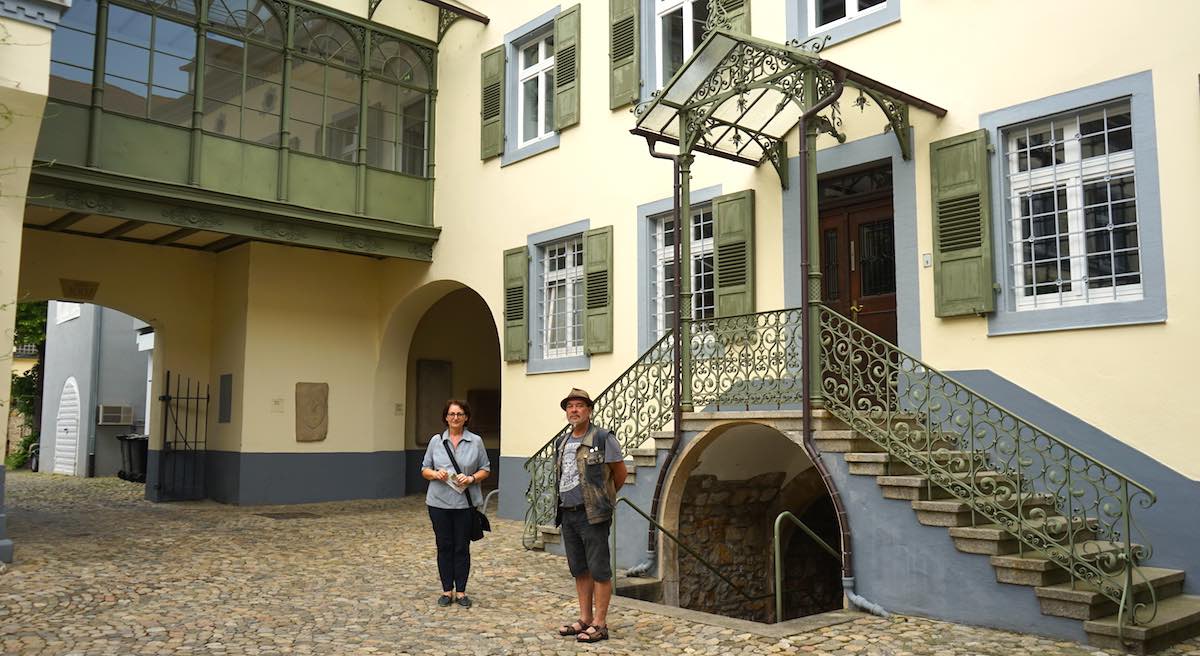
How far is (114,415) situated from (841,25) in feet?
59.1

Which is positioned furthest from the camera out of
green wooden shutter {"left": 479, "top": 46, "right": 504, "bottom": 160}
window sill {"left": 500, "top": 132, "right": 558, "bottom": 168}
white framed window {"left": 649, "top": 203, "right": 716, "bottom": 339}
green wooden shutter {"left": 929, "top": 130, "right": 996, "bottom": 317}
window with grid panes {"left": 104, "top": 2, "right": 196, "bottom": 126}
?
green wooden shutter {"left": 479, "top": 46, "right": 504, "bottom": 160}

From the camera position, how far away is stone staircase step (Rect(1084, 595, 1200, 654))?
5.71m

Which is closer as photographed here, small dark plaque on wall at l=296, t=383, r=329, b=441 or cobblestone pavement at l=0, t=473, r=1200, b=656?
cobblestone pavement at l=0, t=473, r=1200, b=656

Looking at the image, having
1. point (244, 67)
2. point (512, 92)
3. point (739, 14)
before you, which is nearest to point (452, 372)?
point (512, 92)

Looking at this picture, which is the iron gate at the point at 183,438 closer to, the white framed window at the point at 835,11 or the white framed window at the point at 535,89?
the white framed window at the point at 535,89

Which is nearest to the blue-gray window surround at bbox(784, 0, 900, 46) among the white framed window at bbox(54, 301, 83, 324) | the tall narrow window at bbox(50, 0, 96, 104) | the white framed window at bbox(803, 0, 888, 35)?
the white framed window at bbox(803, 0, 888, 35)

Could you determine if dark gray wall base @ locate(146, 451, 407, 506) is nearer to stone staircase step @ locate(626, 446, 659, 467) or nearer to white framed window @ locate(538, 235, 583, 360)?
white framed window @ locate(538, 235, 583, 360)

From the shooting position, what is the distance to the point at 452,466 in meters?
7.01

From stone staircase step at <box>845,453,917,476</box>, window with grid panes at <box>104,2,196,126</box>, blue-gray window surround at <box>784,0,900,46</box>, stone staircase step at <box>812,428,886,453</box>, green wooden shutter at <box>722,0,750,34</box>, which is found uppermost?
window with grid panes at <box>104,2,196,126</box>

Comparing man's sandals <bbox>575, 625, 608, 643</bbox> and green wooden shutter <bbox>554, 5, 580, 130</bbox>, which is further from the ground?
green wooden shutter <bbox>554, 5, 580, 130</bbox>

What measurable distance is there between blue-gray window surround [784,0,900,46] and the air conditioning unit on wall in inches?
684

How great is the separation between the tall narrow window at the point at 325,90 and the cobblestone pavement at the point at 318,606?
5969mm

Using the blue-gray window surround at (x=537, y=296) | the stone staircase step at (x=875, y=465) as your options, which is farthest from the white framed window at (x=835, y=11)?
the stone staircase step at (x=875, y=465)

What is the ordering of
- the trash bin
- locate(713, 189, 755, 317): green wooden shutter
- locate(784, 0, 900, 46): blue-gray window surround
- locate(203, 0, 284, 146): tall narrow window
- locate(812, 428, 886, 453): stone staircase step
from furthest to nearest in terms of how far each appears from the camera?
1. the trash bin
2. locate(203, 0, 284, 146): tall narrow window
3. locate(713, 189, 755, 317): green wooden shutter
4. locate(784, 0, 900, 46): blue-gray window surround
5. locate(812, 428, 886, 453): stone staircase step
